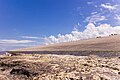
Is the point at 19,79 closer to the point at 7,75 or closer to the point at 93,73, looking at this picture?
the point at 7,75

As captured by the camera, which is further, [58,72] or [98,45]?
[98,45]

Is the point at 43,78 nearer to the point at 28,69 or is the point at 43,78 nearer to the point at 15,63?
the point at 28,69

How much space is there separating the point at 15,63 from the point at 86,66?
9128mm

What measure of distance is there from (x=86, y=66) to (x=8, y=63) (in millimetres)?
10488

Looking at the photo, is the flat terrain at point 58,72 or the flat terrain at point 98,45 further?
the flat terrain at point 98,45

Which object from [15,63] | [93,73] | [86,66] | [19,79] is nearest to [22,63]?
[15,63]

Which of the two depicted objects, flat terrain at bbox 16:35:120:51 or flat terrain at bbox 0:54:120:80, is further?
flat terrain at bbox 16:35:120:51

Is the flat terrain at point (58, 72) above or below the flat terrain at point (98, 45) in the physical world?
below

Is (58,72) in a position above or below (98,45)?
below

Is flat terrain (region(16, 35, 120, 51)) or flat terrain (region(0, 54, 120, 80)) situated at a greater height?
flat terrain (region(16, 35, 120, 51))

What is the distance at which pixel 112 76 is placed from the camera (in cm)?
2797

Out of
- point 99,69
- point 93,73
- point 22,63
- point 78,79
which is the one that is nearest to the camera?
point 78,79

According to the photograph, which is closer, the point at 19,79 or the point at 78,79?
the point at 78,79

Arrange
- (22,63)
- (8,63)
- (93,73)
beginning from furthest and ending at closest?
(8,63)
(22,63)
(93,73)
